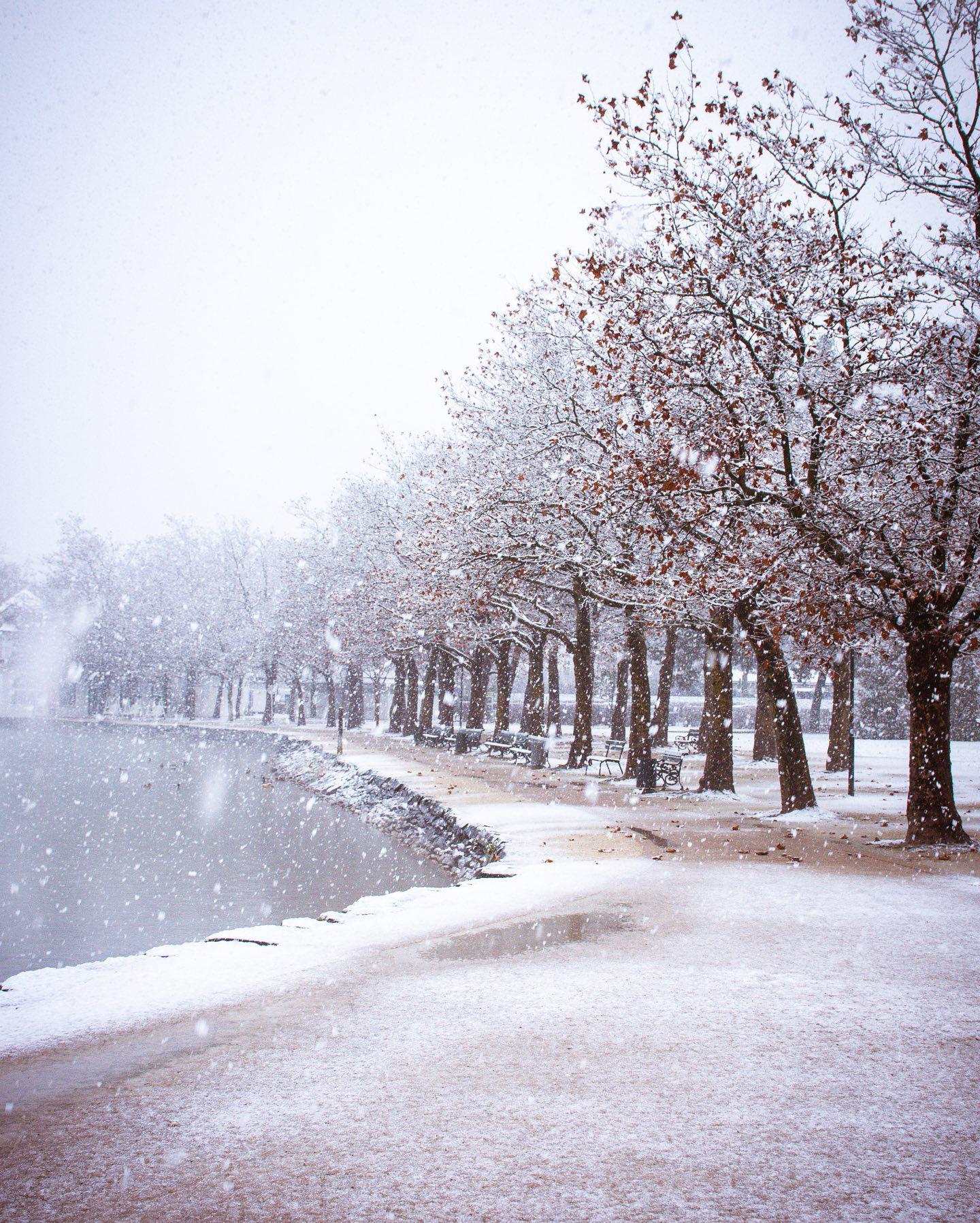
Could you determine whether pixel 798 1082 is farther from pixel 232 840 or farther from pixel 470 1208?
pixel 232 840

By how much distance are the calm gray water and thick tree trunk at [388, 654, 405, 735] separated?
55.2 ft

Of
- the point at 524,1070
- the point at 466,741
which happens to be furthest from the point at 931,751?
the point at 466,741

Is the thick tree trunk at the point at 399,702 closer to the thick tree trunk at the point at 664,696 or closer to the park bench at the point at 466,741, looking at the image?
the park bench at the point at 466,741

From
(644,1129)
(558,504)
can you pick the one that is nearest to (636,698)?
(558,504)

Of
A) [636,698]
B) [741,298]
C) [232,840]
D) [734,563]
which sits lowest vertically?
[232,840]

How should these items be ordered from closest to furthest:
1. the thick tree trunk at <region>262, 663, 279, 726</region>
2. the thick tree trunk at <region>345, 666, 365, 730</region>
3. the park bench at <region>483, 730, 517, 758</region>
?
1. the park bench at <region>483, 730, 517, 758</region>
2. the thick tree trunk at <region>345, 666, 365, 730</region>
3. the thick tree trunk at <region>262, 663, 279, 726</region>

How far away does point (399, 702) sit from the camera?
5172 cm

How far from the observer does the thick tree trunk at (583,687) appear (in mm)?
25438

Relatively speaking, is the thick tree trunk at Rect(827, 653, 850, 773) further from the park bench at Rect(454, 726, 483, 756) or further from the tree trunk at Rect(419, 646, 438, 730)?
the tree trunk at Rect(419, 646, 438, 730)

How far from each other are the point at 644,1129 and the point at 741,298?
492 inches

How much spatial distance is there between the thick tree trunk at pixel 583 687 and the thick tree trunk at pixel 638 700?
1853mm

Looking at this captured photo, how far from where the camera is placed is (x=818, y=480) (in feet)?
41.7

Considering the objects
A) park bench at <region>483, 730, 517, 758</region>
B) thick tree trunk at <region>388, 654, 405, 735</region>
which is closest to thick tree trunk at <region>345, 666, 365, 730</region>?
thick tree trunk at <region>388, 654, 405, 735</region>

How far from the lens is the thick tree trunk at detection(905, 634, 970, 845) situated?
13359 millimetres
